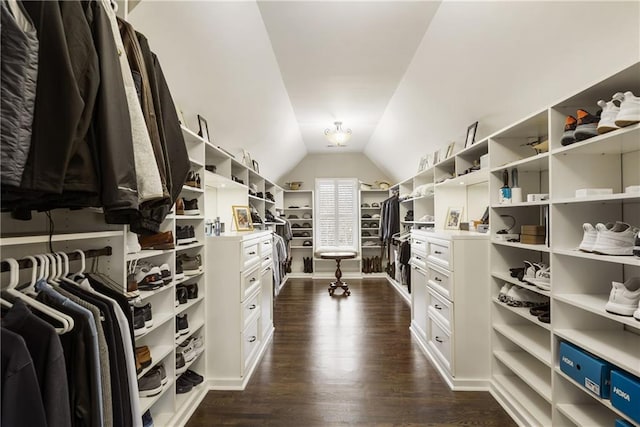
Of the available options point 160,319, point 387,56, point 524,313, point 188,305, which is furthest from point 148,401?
point 387,56

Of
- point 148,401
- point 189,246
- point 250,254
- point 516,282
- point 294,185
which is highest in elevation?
point 294,185

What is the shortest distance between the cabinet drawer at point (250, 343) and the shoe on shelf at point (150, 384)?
797 mm

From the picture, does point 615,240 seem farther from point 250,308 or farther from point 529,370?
point 250,308

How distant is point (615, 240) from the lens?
1.45 metres

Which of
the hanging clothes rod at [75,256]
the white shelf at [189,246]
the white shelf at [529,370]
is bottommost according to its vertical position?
the white shelf at [529,370]

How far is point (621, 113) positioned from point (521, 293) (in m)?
1.37

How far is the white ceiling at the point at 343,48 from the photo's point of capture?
7.67ft

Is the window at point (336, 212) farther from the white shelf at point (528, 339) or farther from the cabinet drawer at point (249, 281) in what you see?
the white shelf at point (528, 339)

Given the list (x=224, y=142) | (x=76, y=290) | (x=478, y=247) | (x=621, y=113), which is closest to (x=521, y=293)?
(x=478, y=247)

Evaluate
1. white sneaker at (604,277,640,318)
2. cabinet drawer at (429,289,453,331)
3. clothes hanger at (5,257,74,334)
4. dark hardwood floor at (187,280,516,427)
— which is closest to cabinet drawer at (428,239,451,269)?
cabinet drawer at (429,289,453,331)

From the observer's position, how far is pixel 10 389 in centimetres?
72

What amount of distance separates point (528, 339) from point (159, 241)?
247cm

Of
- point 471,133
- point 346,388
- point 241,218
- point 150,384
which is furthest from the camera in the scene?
point 241,218

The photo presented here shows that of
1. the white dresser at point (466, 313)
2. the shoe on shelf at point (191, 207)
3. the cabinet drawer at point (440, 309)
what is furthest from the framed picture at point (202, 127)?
the cabinet drawer at point (440, 309)
